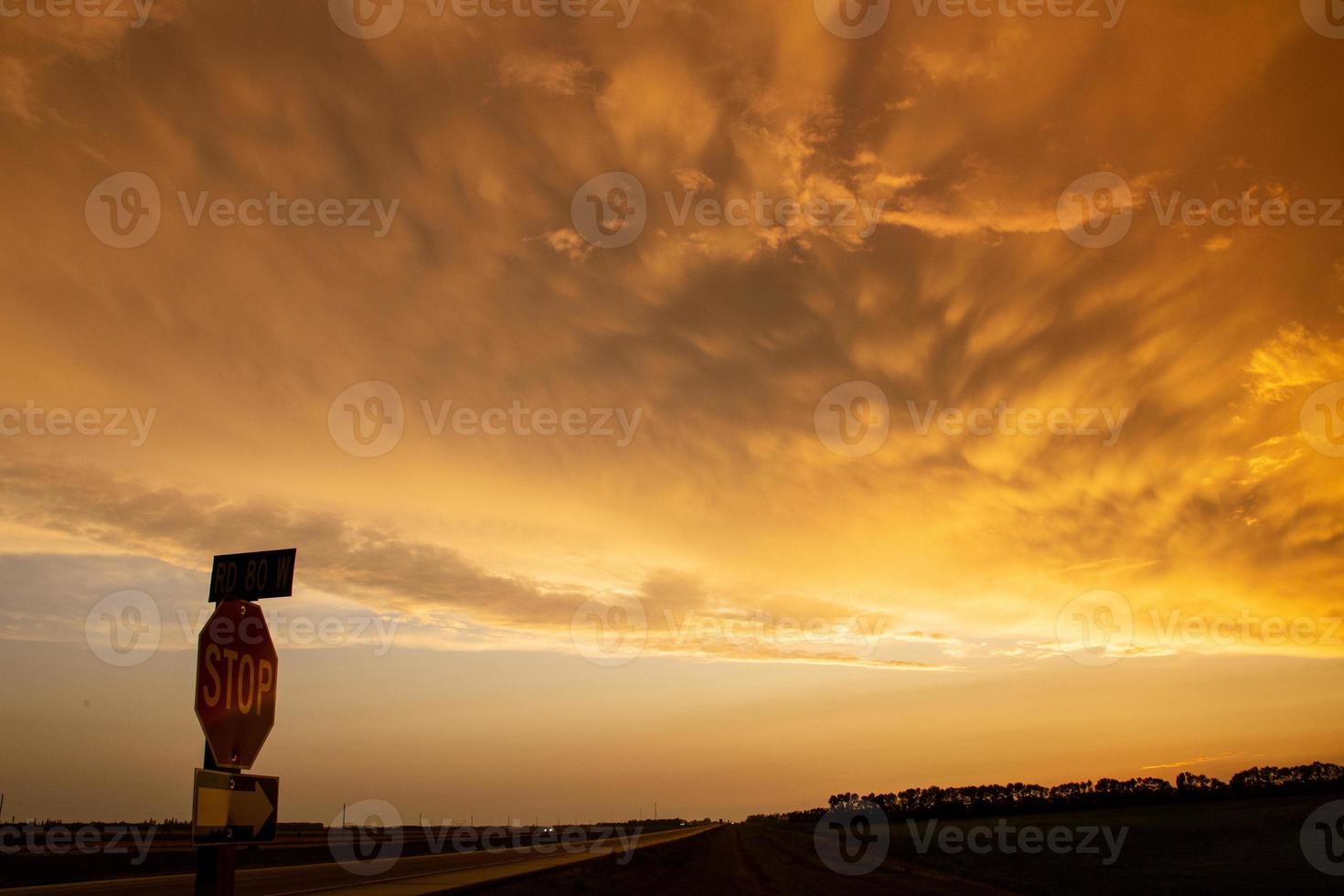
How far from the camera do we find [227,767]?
21.0 feet

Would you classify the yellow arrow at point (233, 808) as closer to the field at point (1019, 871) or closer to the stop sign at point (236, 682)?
the stop sign at point (236, 682)

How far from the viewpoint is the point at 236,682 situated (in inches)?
261

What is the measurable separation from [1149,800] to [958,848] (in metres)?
123

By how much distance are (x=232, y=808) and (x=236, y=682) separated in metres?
0.92

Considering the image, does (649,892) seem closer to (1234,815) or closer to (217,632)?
(217,632)

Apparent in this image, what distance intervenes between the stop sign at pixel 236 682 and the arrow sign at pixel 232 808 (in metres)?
0.19

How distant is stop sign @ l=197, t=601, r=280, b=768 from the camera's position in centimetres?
639

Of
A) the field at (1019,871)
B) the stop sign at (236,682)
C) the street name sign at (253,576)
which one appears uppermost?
the street name sign at (253,576)

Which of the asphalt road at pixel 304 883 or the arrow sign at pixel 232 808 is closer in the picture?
the arrow sign at pixel 232 808

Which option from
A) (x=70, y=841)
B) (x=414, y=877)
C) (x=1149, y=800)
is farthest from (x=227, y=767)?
(x=1149, y=800)

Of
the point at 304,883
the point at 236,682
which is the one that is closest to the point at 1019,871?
the point at 304,883

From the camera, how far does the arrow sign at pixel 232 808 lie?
19.3 ft

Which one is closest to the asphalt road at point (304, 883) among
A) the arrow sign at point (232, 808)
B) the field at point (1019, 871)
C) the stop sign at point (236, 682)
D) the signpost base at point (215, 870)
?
the field at point (1019, 871)

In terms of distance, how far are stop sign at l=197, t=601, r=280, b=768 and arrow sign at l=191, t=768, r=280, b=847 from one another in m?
0.19
